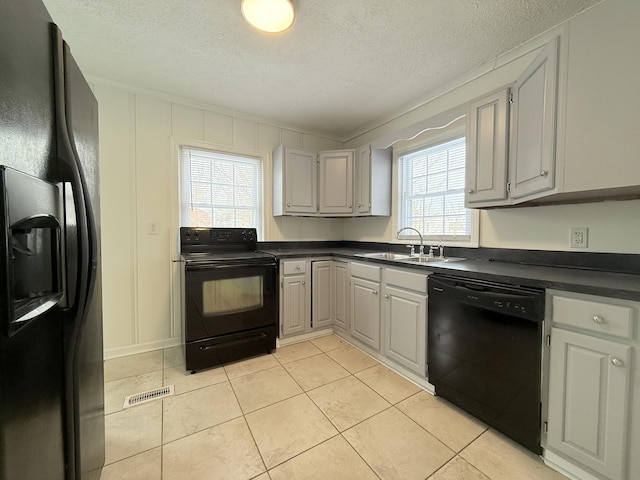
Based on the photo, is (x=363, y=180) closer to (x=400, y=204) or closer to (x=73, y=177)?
(x=400, y=204)

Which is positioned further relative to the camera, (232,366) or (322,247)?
(322,247)

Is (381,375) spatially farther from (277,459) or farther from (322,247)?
(322,247)

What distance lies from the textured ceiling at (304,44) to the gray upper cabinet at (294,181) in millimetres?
595

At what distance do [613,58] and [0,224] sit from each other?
7.02ft

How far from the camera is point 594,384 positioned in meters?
1.13

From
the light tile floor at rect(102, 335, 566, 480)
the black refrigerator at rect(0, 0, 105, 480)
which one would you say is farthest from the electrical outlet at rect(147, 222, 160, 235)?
the black refrigerator at rect(0, 0, 105, 480)

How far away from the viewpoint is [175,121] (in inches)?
102

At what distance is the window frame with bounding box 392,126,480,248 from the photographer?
2189mm

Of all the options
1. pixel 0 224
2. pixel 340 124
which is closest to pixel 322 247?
pixel 340 124

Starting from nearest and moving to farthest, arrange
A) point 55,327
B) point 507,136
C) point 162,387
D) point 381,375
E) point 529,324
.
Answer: point 55,327
point 529,324
point 507,136
point 162,387
point 381,375

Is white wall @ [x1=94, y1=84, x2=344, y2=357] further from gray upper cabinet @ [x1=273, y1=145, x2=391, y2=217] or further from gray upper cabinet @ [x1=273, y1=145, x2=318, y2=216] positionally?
gray upper cabinet @ [x1=273, y1=145, x2=391, y2=217]

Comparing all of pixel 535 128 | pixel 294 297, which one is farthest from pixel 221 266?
pixel 535 128

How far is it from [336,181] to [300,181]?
17.3 inches

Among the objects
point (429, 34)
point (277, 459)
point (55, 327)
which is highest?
point (429, 34)
